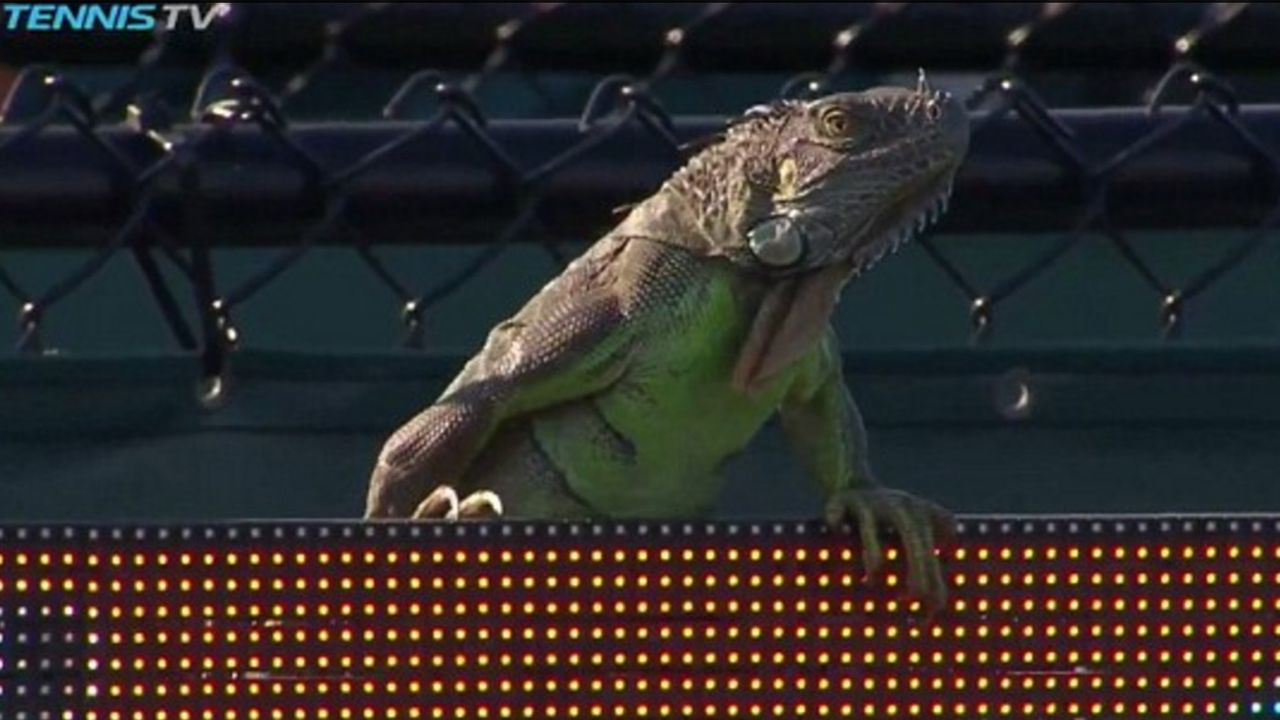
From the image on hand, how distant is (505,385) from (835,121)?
492 millimetres

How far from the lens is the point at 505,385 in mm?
4070

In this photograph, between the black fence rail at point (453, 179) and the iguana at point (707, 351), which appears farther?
the black fence rail at point (453, 179)

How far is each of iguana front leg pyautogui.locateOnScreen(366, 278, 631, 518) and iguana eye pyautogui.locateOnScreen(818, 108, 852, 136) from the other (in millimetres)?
315

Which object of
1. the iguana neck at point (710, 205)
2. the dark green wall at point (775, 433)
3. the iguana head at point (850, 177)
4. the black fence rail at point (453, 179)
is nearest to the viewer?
the iguana head at point (850, 177)

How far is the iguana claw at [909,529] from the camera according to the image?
12.1 ft

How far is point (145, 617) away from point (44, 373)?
0.78m

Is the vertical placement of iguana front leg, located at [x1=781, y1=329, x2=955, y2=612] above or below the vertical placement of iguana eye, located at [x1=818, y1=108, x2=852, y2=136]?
below

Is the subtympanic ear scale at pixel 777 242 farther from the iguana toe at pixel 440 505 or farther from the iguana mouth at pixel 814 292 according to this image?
the iguana toe at pixel 440 505

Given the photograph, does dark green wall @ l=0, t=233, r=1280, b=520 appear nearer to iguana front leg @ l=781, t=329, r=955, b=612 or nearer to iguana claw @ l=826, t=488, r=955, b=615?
iguana front leg @ l=781, t=329, r=955, b=612

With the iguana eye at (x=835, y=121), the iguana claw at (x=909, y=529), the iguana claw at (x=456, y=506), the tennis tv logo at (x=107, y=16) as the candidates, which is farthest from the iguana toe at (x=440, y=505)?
the tennis tv logo at (x=107, y=16)

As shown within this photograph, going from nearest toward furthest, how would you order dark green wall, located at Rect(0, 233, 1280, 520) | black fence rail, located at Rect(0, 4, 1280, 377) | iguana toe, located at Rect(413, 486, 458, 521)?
iguana toe, located at Rect(413, 486, 458, 521) → dark green wall, located at Rect(0, 233, 1280, 520) → black fence rail, located at Rect(0, 4, 1280, 377)

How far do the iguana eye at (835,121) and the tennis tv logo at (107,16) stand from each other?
183cm

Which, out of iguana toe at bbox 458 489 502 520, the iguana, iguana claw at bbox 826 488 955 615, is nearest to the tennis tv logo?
the iguana

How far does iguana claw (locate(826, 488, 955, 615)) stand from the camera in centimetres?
369
